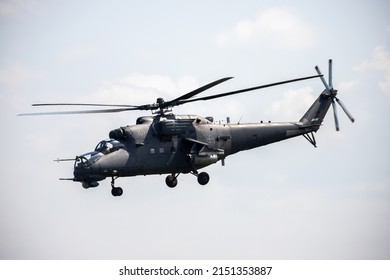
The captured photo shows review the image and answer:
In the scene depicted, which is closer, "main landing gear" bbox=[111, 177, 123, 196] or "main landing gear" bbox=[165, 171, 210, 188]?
"main landing gear" bbox=[111, 177, 123, 196]

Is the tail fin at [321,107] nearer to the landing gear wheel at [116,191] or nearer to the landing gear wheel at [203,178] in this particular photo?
the landing gear wheel at [203,178]

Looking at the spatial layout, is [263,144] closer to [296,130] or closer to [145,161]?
[296,130]

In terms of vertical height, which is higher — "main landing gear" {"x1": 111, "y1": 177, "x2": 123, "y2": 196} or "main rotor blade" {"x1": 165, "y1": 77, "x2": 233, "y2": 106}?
"main rotor blade" {"x1": 165, "y1": 77, "x2": 233, "y2": 106}

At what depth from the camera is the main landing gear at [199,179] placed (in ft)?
149

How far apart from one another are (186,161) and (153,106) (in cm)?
383

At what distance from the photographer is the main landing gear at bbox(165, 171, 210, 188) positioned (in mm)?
45531

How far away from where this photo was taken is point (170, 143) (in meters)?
44.0

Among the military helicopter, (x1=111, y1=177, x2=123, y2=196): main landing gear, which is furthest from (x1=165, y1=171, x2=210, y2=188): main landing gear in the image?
(x1=111, y1=177, x2=123, y2=196): main landing gear

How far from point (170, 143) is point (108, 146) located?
3817 millimetres

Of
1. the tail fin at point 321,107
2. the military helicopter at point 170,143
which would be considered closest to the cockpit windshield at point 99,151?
the military helicopter at point 170,143

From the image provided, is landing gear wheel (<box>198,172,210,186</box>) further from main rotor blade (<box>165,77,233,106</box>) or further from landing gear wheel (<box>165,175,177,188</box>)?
main rotor blade (<box>165,77,233,106</box>)

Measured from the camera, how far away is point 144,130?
1709 inches

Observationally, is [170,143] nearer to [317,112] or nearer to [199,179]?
[199,179]

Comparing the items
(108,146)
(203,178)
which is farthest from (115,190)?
(203,178)
